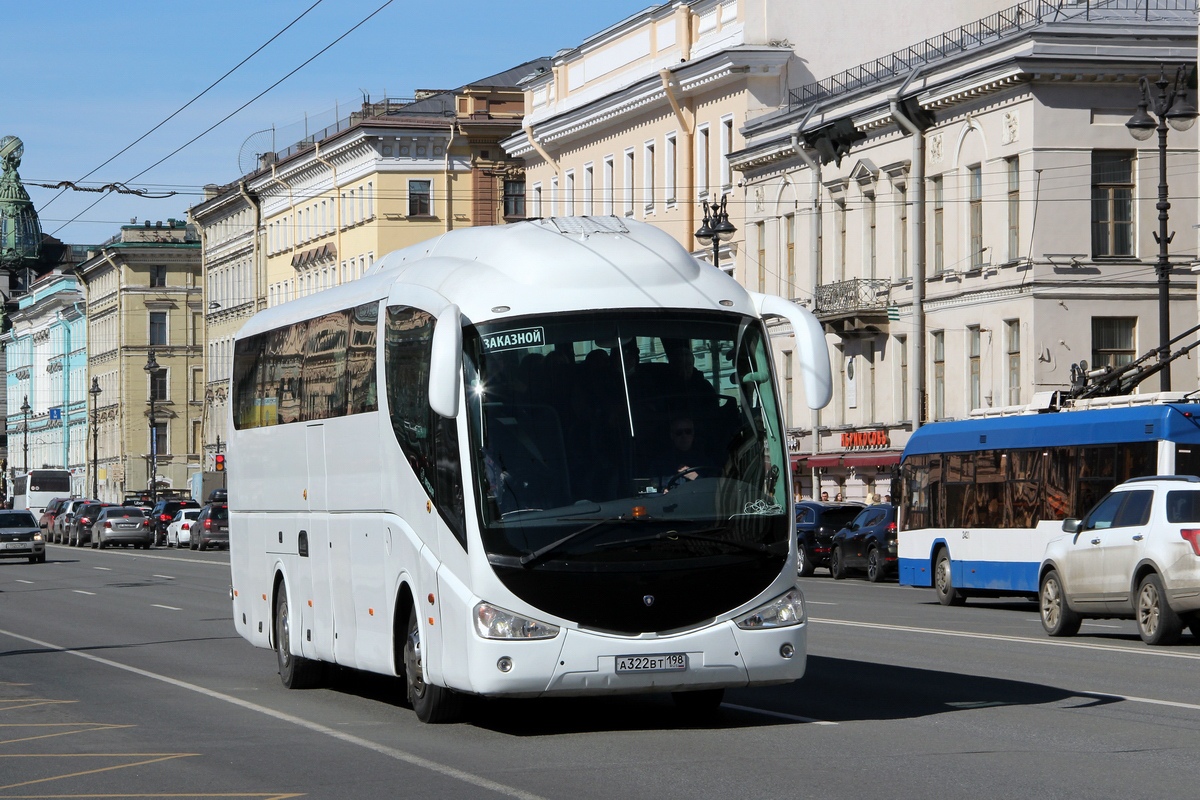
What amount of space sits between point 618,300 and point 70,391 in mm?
136804

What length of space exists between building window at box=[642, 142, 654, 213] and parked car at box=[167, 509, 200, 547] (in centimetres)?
1941

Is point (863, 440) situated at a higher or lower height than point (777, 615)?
higher

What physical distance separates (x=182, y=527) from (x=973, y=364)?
34628 millimetres

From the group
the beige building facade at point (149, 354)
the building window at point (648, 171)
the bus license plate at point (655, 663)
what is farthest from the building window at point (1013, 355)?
the beige building facade at point (149, 354)

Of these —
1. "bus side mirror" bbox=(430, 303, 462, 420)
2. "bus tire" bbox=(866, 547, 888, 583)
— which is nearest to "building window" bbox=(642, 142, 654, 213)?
"bus tire" bbox=(866, 547, 888, 583)

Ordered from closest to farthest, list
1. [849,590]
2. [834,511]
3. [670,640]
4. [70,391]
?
[670,640] → [849,590] → [834,511] → [70,391]

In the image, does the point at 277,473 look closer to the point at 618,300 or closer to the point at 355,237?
the point at 618,300

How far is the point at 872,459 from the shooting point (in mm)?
54844

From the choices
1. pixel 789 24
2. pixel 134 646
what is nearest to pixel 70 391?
pixel 789 24

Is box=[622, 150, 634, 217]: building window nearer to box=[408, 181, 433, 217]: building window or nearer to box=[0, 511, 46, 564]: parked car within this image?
box=[408, 181, 433, 217]: building window

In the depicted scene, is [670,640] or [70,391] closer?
[670,640]

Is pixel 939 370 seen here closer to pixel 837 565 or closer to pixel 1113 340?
pixel 1113 340

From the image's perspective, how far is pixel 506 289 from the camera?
14031 millimetres

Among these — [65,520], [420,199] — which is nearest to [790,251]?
[420,199]
